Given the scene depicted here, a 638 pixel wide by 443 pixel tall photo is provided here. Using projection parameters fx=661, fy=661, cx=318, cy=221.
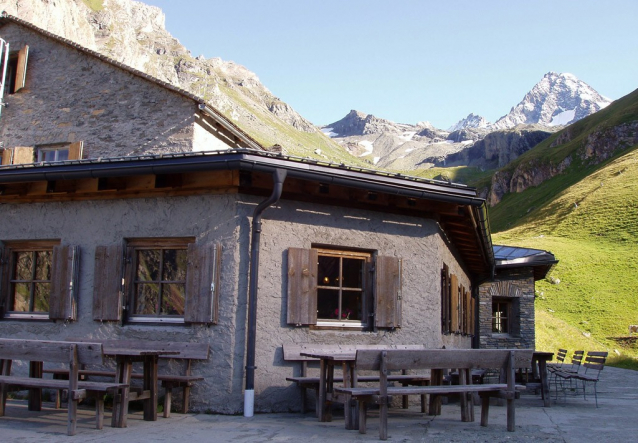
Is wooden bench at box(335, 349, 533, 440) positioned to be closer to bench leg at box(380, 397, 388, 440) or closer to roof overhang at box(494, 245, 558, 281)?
bench leg at box(380, 397, 388, 440)

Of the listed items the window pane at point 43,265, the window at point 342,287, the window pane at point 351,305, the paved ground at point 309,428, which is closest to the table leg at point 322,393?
the paved ground at point 309,428

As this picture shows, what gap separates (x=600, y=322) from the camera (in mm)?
33031

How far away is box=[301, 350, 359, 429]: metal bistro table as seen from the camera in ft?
23.9

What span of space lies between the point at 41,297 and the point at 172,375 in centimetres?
277

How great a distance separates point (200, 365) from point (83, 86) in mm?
10037

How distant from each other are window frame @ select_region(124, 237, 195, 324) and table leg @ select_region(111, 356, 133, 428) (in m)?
1.51

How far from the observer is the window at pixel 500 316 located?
19.7 meters

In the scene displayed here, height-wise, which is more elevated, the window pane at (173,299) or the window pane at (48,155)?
the window pane at (48,155)

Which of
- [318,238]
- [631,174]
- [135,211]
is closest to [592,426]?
[318,238]

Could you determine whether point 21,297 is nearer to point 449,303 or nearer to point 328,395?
point 328,395

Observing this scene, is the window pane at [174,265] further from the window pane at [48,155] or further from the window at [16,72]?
the window at [16,72]

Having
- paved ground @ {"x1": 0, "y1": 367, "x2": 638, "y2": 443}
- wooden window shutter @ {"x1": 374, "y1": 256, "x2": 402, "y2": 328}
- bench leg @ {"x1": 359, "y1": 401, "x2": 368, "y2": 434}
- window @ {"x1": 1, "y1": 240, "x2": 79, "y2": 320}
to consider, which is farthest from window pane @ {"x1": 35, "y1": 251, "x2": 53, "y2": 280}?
bench leg @ {"x1": 359, "y1": 401, "x2": 368, "y2": 434}

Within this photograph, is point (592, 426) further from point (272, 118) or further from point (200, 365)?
point (272, 118)

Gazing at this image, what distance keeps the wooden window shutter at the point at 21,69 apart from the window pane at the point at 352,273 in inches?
424
